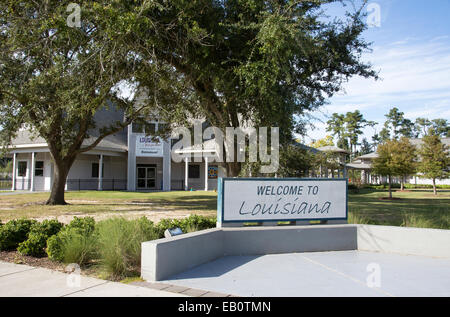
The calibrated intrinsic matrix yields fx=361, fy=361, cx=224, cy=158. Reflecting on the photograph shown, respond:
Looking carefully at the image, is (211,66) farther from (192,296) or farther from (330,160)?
(330,160)

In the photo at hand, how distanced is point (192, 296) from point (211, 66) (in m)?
7.19

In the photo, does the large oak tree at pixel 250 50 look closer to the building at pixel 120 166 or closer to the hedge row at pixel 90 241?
the hedge row at pixel 90 241

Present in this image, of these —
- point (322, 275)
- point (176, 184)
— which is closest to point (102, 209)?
point (322, 275)

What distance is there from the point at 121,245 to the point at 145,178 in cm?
2736

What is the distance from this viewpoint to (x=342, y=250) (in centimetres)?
774

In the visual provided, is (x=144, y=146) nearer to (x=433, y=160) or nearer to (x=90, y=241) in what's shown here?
(x=90, y=241)

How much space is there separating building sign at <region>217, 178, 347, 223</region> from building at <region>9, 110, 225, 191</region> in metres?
20.3

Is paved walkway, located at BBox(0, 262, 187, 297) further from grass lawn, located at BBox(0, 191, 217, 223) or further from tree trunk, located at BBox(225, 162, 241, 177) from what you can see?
tree trunk, located at BBox(225, 162, 241, 177)

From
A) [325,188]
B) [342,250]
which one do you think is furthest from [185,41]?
[342,250]

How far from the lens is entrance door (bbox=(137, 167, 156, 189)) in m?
32.5

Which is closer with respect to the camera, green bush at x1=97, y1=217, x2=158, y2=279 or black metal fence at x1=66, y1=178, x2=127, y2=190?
green bush at x1=97, y1=217, x2=158, y2=279

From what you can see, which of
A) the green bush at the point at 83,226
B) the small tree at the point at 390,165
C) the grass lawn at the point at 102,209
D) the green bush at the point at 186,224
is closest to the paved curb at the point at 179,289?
the green bush at the point at 186,224

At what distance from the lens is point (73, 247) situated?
238 inches

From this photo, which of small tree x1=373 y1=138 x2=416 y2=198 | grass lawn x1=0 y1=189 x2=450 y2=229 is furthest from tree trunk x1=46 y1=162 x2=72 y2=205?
small tree x1=373 y1=138 x2=416 y2=198
